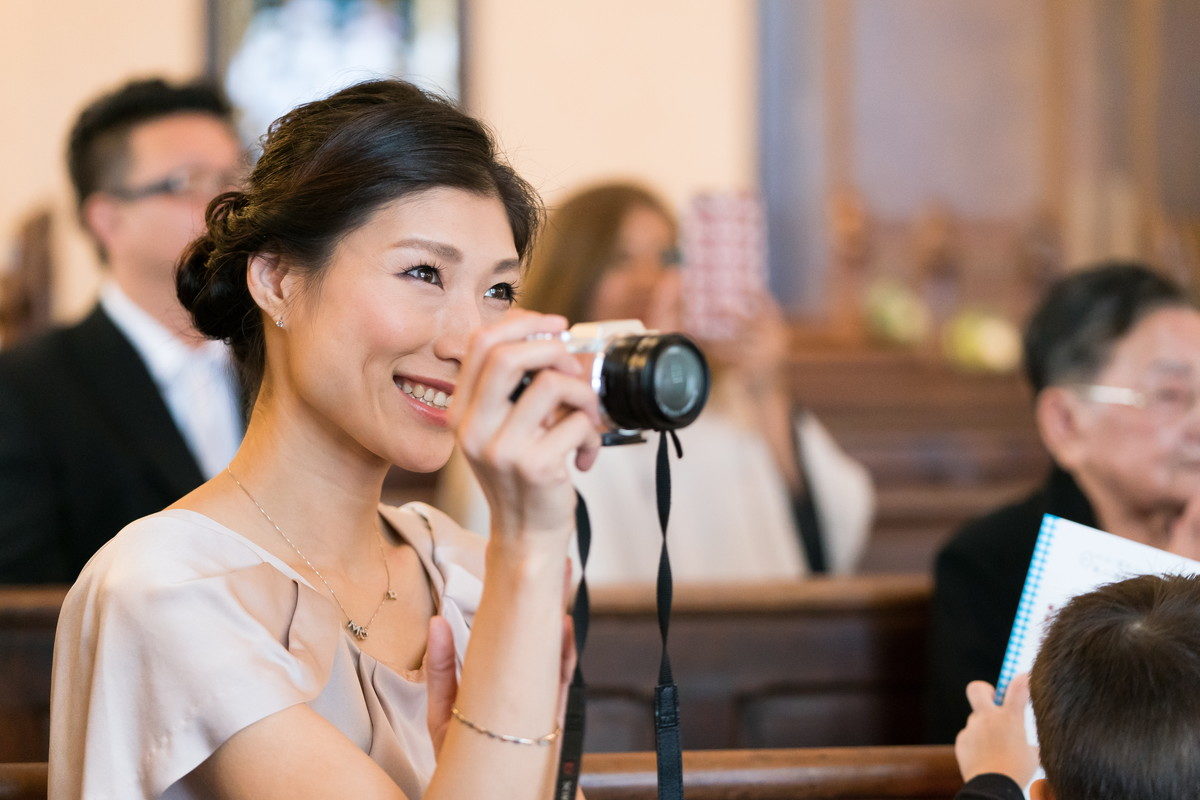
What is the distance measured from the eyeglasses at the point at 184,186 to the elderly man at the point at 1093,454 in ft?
5.56

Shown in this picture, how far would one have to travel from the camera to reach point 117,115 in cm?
285

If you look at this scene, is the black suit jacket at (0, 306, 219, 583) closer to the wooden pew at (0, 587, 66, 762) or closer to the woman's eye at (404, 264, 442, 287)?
the wooden pew at (0, 587, 66, 762)

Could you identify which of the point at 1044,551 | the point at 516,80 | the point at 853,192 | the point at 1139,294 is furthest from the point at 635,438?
the point at 853,192

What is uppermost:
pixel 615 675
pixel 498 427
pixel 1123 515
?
pixel 498 427

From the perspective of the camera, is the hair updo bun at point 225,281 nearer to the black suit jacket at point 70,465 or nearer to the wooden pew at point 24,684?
the wooden pew at point 24,684

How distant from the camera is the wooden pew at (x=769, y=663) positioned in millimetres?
2438

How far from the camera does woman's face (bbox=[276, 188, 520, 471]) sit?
1.31 metres

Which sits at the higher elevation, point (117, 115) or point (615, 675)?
point (117, 115)

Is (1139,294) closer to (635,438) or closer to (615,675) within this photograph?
(615,675)

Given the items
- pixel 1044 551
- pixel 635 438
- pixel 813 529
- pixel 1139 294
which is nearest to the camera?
pixel 635 438

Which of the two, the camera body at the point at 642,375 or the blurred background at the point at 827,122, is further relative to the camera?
the blurred background at the point at 827,122

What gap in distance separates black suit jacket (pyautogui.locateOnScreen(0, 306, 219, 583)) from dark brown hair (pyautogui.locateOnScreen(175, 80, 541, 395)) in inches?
40.2

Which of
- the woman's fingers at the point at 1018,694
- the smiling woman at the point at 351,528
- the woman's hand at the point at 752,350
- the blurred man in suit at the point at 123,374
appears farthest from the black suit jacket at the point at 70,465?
the woman's fingers at the point at 1018,694

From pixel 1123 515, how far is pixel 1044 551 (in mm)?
902
